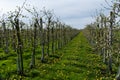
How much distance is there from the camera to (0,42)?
79750mm

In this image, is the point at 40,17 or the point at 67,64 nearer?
the point at 67,64

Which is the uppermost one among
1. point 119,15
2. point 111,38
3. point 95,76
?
point 119,15

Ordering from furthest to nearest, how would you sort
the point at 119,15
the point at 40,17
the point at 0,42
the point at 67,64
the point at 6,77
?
the point at 0,42, the point at 40,17, the point at 67,64, the point at 6,77, the point at 119,15

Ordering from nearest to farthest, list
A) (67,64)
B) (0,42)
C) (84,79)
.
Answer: (84,79) < (67,64) < (0,42)

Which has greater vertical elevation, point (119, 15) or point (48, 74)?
point (119, 15)

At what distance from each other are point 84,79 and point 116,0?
11.6m

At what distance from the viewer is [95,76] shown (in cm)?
3588

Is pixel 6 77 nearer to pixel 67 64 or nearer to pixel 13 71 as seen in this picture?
pixel 13 71

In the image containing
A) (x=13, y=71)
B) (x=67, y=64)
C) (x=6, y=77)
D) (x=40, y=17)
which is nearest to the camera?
(x=6, y=77)

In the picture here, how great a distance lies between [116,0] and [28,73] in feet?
58.6

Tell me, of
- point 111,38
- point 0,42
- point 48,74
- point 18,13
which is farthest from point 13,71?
point 0,42

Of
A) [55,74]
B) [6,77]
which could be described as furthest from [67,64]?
[6,77]

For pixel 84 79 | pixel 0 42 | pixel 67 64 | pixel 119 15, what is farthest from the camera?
pixel 0 42

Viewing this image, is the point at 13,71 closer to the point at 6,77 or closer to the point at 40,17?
the point at 6,77
